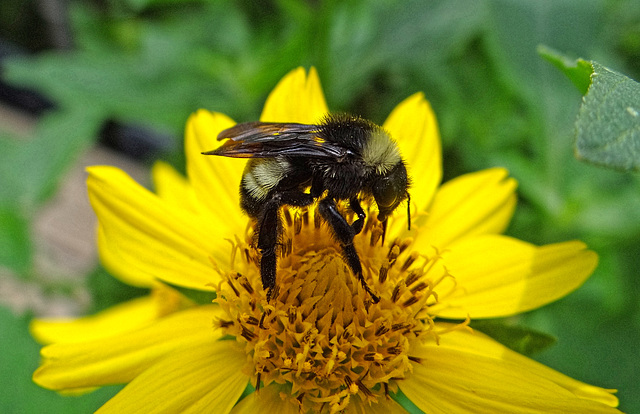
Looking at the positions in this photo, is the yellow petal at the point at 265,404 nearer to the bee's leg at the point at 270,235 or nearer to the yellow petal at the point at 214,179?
the bee's leg at the point at 270,235

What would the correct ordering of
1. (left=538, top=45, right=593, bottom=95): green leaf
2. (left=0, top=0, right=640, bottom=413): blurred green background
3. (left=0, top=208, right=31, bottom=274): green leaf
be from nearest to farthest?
1. (left=538, top=45, right=593, bottom=95): green leaf
2. (left=0, top=0, right=640, bottom=413): blurred green background
3. (left=0, top=208, right=31, bottom=274): green leaf

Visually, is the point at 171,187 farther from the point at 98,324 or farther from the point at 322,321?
the point at 322,321

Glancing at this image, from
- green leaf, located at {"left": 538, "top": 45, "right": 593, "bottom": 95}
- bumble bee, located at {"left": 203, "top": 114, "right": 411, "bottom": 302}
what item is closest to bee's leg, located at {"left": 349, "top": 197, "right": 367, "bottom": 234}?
bumble bee, located at {"left": 203, "top": 114, "right": 411, "bottom": 302}

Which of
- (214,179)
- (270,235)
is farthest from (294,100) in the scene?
(270,235)

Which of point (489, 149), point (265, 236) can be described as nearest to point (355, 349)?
point (265, 236)

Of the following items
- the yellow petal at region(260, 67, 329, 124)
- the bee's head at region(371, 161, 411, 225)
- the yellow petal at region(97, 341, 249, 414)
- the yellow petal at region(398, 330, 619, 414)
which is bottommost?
the yellow petal at region(398, 330, 619, 414)

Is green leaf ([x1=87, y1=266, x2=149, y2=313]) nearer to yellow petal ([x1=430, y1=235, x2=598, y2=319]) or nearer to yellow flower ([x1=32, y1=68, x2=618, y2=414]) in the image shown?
yellow flower ([x1=32, y1=68, x2=618, y2=414])
